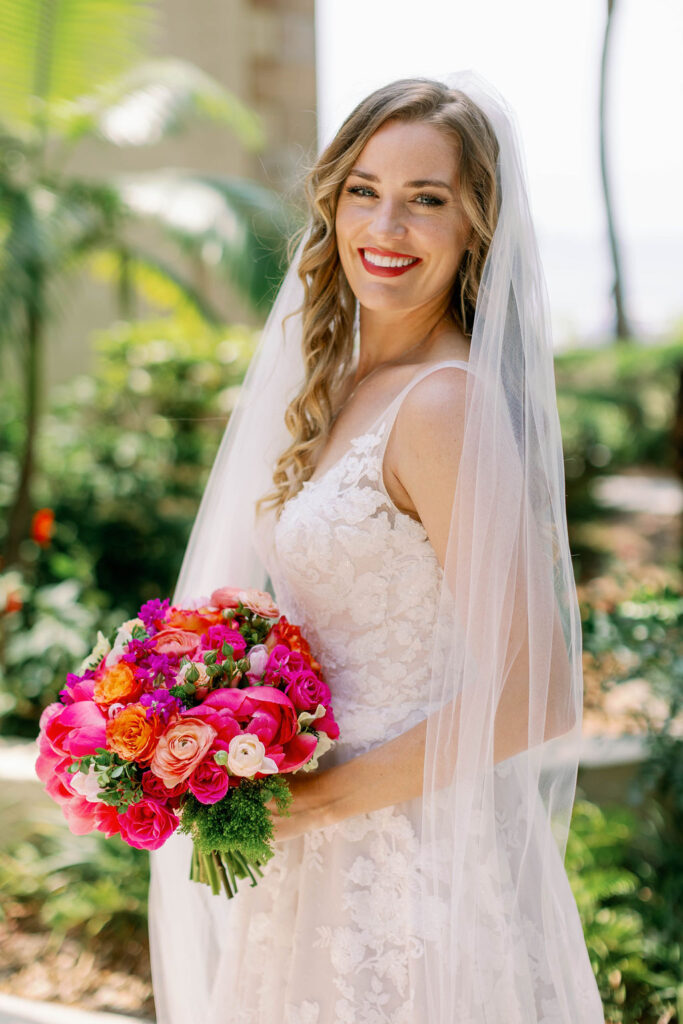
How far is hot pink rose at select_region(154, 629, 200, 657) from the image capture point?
1.84m

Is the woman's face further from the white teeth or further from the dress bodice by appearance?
the dress bodice

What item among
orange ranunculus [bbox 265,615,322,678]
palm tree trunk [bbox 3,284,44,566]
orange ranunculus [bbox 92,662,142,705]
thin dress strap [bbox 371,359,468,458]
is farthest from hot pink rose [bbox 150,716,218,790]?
palm tree trunk [bbox 3,284,44,566]

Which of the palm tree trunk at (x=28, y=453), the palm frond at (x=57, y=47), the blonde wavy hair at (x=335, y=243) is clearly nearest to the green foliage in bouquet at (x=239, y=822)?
the blonde wavy hair at (x=335, y=243)

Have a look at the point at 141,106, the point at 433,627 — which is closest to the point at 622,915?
→ the point at 433,627

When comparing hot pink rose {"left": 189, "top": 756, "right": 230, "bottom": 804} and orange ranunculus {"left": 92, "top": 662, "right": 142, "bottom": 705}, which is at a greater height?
orange ranunculus {"left": 92, "top": 662, "right": 142, "bottom": 705}

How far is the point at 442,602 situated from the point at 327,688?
11.1 inches

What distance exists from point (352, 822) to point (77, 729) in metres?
0.58

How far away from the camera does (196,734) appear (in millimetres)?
1685

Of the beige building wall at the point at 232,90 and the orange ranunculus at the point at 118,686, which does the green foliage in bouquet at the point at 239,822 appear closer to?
the orange ranunculus at the point at 118,686

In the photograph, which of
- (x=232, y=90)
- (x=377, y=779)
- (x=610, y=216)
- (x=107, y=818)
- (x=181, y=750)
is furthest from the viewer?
(x=610, y=216)

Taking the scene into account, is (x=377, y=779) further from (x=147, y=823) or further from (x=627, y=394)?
(x=627, y=394)

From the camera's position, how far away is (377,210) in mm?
2008

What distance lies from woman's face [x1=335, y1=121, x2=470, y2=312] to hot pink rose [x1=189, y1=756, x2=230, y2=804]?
0.98m

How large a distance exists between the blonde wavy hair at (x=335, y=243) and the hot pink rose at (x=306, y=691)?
46 centimetres
